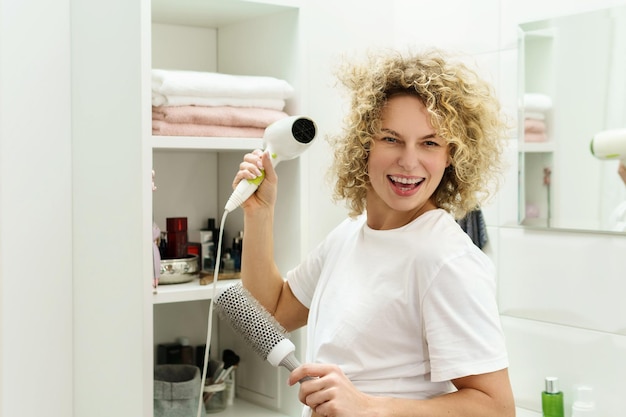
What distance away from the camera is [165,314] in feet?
6.34

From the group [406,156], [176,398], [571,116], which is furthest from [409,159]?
[176,398]

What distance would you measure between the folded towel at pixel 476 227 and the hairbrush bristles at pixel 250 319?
0.59 metres

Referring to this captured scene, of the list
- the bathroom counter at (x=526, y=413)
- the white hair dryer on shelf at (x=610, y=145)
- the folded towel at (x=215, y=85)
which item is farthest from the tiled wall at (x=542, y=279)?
the folded towel at (x=215, y=85)

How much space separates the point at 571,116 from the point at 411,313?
0.62 meters

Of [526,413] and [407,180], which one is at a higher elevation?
[407,180]

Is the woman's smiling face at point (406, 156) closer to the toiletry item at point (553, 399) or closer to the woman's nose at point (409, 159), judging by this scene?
the woman's nose at point (409, 159)

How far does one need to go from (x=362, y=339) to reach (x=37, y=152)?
0.80m

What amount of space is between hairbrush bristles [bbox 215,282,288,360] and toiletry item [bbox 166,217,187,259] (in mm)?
429

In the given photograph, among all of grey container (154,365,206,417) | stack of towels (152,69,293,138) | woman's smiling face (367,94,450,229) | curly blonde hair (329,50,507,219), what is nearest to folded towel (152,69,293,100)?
stack of towels (152,69,293,138)

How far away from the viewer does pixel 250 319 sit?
128 centimetres

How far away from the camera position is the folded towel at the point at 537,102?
1.61 meters

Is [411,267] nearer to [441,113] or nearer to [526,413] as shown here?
[441,113]

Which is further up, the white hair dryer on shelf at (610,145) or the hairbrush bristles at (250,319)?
the white hair dryer on shelf at (610,145)

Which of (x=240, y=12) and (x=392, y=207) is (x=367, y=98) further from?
(x=240, y=12)
